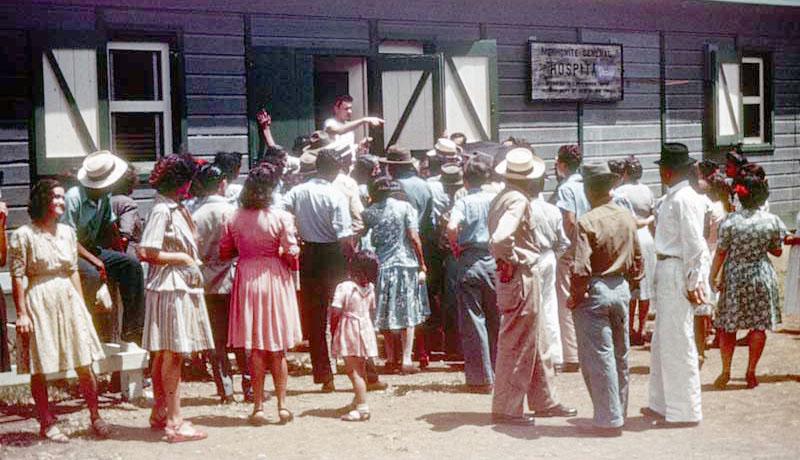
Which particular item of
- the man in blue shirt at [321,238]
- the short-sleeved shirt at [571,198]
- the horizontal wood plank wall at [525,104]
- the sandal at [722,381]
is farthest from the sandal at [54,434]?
the horizontal wood plank wall at [525,104]

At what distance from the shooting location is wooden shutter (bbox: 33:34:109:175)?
11188mm

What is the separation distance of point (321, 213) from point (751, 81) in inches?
489

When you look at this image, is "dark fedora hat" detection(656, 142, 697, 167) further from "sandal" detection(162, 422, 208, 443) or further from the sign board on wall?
the sign board on wall

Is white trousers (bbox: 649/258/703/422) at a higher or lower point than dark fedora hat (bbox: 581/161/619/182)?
lower

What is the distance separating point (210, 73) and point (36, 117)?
79.9 inches

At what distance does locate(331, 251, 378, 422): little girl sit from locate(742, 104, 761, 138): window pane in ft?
41.4

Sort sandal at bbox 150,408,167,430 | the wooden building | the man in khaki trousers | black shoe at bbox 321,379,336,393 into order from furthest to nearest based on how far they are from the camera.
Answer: the wooden building → black shoe at bbox 321,379,336,393 → sandal at bbox 150,408,167,430 → the man in khaki trousers

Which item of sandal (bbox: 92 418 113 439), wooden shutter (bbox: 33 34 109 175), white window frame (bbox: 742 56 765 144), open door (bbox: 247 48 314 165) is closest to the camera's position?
sandal (bbox: 92 418 113 439)

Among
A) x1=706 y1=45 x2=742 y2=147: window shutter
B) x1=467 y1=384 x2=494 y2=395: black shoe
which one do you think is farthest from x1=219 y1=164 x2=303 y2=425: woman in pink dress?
x1=706 y1=45 x2=742 y2=147: window shutter

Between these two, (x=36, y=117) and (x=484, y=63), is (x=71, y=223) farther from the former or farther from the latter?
(x=484, y=63)

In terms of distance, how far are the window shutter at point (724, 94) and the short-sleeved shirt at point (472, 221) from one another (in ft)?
32.3

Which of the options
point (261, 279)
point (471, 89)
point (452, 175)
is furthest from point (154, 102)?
point (261, 279)

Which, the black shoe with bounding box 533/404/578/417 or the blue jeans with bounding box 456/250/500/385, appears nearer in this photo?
the black shoe with bounding box 533/404/578/417

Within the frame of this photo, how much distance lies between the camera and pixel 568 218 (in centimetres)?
970
